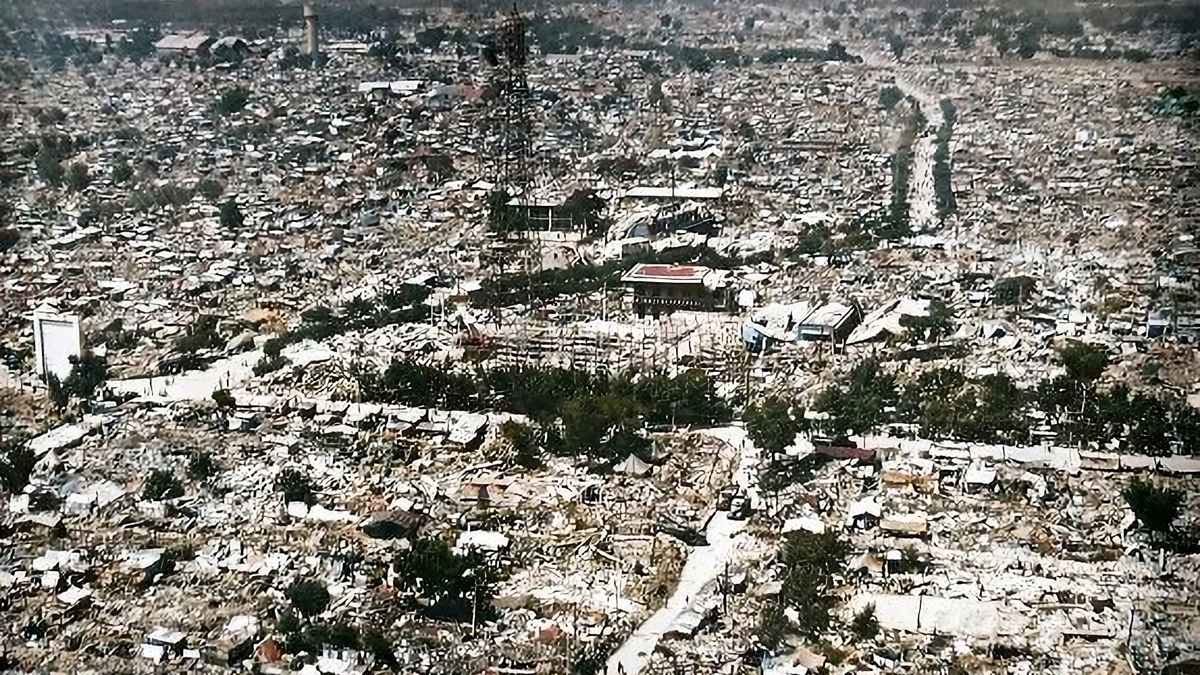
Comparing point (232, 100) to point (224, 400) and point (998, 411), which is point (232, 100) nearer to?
point (224, 400)

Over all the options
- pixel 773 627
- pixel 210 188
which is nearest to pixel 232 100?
pixel 210 188

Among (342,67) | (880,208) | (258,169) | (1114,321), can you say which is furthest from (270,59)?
(1114,321)

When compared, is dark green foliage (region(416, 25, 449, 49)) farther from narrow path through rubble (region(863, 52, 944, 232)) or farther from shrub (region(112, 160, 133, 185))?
narrow path through rubble (region(863, 52, 944, 232))

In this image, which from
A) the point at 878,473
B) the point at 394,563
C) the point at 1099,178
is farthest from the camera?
the point at 1099,178

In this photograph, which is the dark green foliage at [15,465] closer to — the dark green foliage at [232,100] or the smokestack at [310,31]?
the dark green foliage at [232,100]

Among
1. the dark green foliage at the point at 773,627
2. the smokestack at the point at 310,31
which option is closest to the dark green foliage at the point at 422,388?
the dark green foliage at the point at 773,627

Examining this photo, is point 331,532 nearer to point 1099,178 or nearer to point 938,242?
point 938,242

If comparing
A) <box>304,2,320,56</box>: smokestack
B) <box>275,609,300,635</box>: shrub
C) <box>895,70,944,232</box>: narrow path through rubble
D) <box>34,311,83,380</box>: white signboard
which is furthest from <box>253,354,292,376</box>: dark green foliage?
<box>304,2,320,56</box>: smokestack
